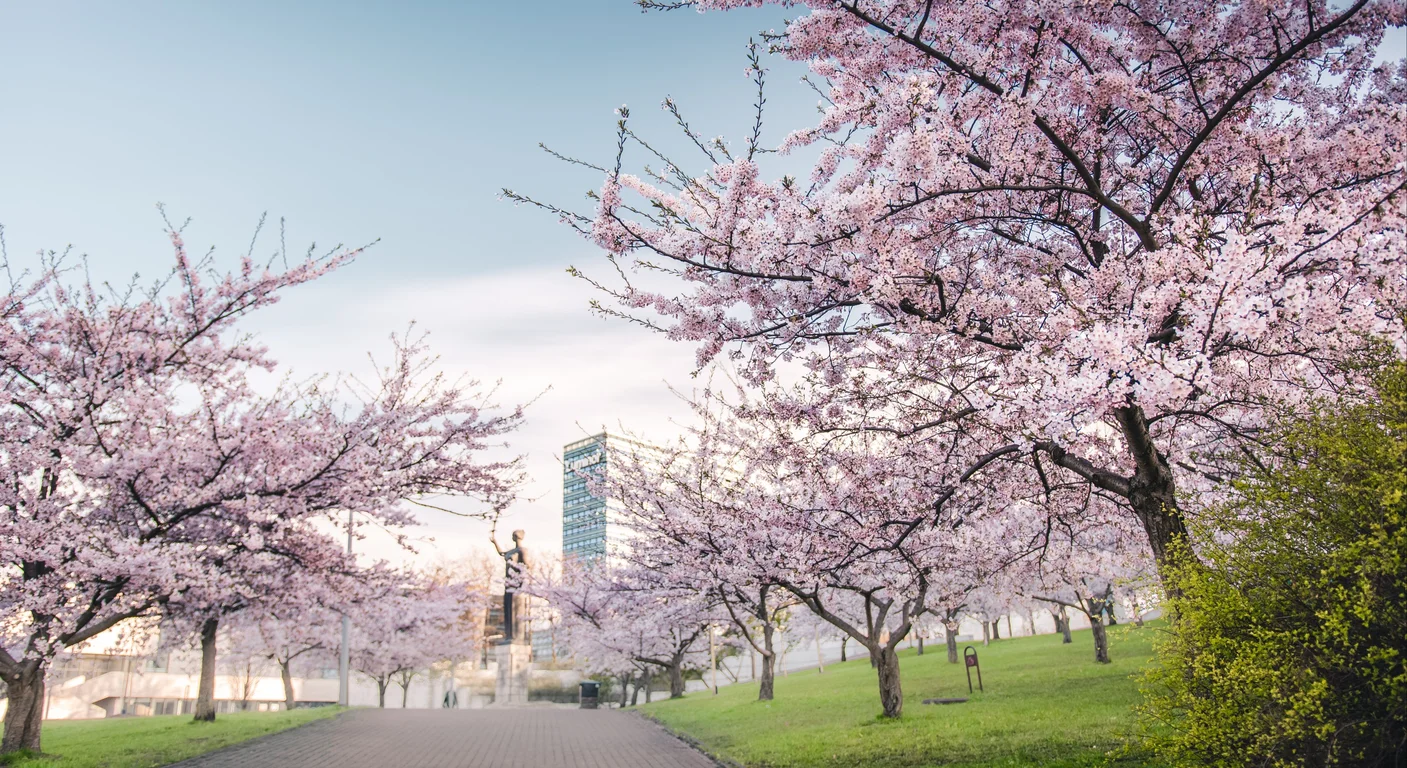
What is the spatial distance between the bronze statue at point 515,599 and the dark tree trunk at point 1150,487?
25.3 metres

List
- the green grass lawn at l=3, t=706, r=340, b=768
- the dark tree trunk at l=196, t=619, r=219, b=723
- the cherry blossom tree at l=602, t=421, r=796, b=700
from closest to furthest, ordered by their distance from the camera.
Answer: the green grass lawn at l=3, t=706, r=340, b=768, the cherry blossom tree at l=602, t=421, r=796, b=700, the dark tree trunk at l=196, t=619, r=219, b=723

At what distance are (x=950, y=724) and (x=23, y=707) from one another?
15430 mm

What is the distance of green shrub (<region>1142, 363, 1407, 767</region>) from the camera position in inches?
157

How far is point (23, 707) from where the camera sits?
1195 cm

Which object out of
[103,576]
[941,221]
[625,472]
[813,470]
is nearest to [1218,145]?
[941,221]

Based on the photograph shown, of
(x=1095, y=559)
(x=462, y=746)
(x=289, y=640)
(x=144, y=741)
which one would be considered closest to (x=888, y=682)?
(x=1095, y=559)

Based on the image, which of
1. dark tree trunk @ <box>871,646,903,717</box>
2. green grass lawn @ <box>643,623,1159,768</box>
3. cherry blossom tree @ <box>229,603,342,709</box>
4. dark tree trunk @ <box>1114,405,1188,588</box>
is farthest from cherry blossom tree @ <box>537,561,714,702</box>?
dark tree trunk @ <box>1114,405,1188,588</box>

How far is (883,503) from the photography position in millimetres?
8891

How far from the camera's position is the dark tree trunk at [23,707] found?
38.4 ft

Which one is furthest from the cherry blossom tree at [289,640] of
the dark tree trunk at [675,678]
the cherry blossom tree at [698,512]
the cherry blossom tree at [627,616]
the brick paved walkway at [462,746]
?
the dark tree trunk at [675,678]

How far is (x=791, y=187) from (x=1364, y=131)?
463 cm

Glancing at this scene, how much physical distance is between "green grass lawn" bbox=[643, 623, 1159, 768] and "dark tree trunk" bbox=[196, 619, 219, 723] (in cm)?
1172

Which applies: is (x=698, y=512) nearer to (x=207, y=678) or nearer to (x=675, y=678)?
(x=207, y=678)

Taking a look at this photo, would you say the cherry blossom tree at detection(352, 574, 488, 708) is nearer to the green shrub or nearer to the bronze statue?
the bronze statue
